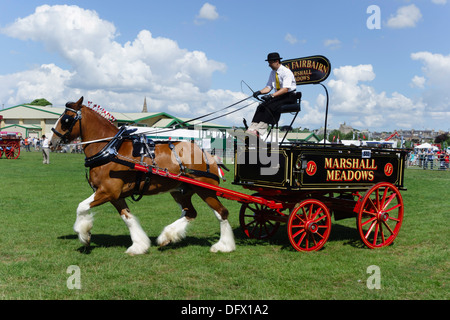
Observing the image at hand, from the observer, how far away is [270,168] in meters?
7.24

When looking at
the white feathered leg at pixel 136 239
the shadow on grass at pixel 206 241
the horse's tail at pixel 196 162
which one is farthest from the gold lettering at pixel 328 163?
the white feathered leg at pixel 136 239

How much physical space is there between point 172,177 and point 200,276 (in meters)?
1.87

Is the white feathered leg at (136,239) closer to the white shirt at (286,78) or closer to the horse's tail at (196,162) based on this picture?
the horse's tail at (196,162)

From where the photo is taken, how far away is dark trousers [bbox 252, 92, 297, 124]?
7.24 meters

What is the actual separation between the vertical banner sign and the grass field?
3157mm

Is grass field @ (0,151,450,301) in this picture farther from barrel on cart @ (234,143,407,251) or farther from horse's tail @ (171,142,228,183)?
horse's tail @ (171,142,228,183)


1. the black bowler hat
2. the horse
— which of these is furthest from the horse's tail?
the black bowler hat

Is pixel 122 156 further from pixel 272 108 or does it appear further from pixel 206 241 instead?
pixel 272 108

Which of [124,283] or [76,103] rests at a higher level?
[76,103]

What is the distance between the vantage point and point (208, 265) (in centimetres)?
629
